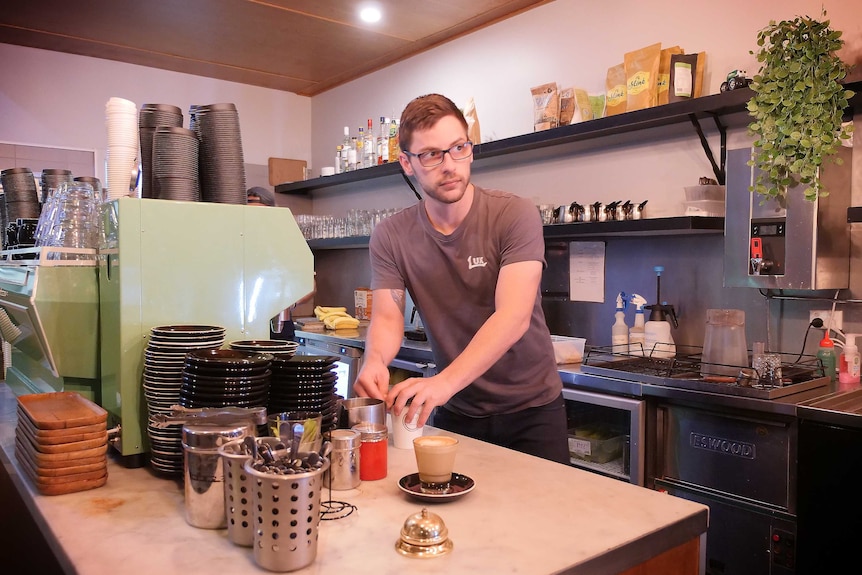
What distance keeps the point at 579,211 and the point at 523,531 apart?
2.49 metres

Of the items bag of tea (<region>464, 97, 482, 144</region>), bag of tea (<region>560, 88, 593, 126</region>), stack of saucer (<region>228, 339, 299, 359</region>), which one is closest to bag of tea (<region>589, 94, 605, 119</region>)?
bag of tea (<region>560, 88, 593, 126</region>)

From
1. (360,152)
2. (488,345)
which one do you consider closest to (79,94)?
(360,152)

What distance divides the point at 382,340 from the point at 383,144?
118 inches

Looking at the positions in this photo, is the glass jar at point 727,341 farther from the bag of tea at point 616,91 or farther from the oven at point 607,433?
the bag of tea at point 616,91

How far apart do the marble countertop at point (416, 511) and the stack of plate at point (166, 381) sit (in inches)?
2.2

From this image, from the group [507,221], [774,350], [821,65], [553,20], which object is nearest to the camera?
[507,221]

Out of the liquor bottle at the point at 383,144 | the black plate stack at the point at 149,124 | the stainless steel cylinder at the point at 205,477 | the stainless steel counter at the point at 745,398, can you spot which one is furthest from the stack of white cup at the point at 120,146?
the liquor bottle at the point at 383,144

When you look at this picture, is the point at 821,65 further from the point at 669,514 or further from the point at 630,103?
the point at 669,514

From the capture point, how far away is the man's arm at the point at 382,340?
5.90ft

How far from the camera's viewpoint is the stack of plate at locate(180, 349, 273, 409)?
146 centimetres

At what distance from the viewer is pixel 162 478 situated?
1.54m

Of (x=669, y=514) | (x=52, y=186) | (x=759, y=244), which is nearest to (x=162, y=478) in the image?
(x=669, y=514)

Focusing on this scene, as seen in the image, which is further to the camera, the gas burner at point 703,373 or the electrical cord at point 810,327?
the electrical cord at point 810,327

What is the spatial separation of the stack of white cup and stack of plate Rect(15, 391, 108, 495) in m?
0.71
